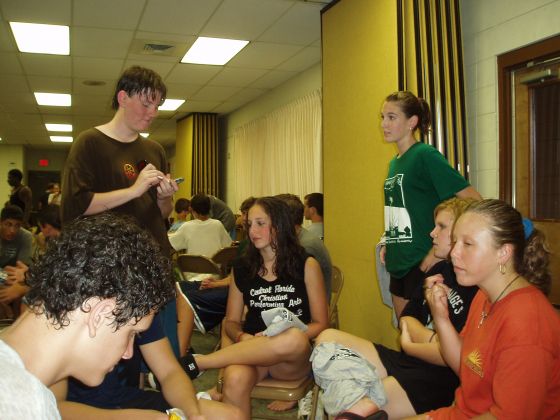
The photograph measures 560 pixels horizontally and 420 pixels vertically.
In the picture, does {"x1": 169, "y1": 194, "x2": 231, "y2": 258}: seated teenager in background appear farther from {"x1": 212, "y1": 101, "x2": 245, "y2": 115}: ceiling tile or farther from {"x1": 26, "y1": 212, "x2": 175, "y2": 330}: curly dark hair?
{"x1": 26, "y1": 212, "x2": 175, "y2": 330}: curly dark hair

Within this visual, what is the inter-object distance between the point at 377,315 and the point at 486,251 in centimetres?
263

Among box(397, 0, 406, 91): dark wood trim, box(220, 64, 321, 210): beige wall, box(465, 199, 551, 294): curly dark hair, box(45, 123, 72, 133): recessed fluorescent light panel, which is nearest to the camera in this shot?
box(465, 199, 551, 294): curly dark hair

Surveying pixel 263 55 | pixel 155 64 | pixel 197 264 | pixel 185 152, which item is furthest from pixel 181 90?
pixel 197 264

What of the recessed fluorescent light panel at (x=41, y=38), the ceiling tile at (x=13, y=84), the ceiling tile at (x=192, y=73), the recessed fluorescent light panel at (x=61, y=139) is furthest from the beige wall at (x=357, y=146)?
the recessed fluorescent light panel at (x=61, y=139)

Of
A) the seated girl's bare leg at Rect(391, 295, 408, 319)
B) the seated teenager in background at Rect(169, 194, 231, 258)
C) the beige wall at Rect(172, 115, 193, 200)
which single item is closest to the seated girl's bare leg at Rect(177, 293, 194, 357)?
the seated girl's bare leg at Rect(391, 295, 408, 319)

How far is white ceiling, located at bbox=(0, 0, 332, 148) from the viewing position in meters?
4.58

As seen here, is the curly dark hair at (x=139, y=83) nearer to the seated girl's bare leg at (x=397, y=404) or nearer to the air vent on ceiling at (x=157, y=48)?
the seated girl's bare leg at (x=397, y=404)

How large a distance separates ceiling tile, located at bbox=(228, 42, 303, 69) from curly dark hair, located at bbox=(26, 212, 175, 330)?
497 centimetres

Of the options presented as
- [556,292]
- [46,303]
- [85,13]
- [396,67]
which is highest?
[85,13]

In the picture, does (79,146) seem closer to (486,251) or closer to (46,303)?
(46,303)

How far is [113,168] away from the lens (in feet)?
6.47

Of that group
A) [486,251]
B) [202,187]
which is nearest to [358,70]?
[486,251]

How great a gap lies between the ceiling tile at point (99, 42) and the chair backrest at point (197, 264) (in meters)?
2.45

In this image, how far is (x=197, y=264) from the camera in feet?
14.4
